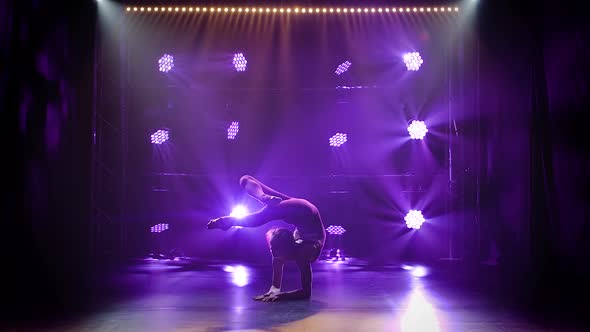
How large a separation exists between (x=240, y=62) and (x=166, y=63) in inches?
50.6

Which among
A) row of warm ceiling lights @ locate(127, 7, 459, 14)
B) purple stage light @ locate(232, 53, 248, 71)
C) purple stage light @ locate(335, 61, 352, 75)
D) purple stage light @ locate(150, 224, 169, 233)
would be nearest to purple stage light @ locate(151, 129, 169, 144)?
purple stage light @ locate(150, 224, 169, 233)

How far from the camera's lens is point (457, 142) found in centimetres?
785

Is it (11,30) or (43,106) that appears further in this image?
(43,106)

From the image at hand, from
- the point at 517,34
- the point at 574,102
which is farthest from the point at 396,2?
the point at 574,102

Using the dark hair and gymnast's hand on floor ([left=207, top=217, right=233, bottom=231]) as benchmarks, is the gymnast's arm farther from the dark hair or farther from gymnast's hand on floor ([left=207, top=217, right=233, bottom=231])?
the dark hair

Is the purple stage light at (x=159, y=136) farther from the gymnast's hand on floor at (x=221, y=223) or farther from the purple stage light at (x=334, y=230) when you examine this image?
the gymnast's hand on floor at (x=221, y=223)

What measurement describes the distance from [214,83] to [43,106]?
11.0ft

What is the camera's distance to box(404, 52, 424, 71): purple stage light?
834cm

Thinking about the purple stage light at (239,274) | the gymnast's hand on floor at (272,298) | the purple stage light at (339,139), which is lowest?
the purple stage light at (239,274)

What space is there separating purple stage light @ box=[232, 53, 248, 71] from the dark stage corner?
0.06 ft

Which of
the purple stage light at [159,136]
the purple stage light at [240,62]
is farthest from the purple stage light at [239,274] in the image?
the purple stage light at [240,62]

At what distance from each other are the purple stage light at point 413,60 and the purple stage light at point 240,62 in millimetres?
2792

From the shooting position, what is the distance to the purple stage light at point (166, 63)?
334 inches

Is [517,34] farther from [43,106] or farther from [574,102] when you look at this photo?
[43,106]
